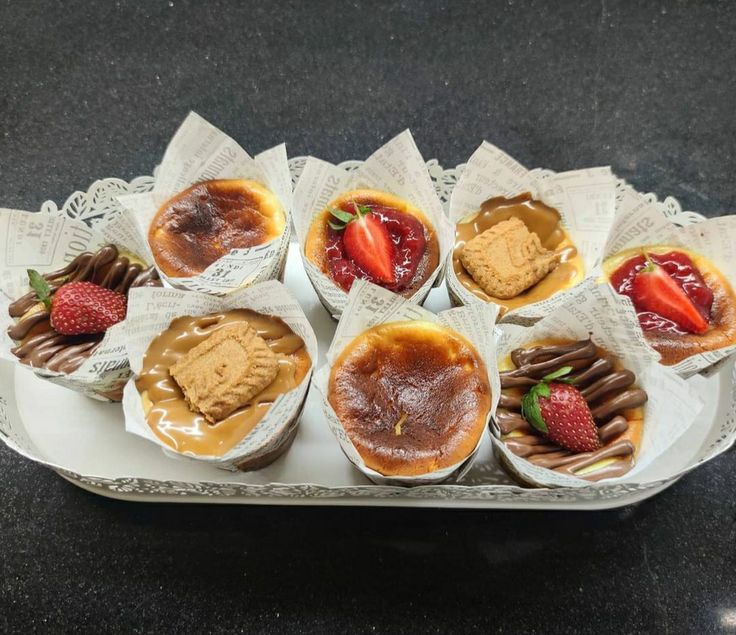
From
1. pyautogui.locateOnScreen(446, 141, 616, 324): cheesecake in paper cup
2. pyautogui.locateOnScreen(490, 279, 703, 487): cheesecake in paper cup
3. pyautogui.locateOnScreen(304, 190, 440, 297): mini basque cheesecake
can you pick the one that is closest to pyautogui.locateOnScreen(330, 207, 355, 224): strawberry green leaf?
pyautogui.locateOnScreen(304, 190, 440, 297): mini basque cheesecake

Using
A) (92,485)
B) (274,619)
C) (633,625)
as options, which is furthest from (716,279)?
(92,485)

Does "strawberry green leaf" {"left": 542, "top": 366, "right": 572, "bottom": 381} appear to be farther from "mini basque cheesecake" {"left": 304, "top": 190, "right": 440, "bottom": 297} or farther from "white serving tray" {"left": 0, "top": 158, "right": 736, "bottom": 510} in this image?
"mini basque cheesecake" {"left": 304, "top": 190, "right": 440, "bottom": 297}

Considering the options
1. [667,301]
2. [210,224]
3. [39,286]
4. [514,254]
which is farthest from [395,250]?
[39,286]

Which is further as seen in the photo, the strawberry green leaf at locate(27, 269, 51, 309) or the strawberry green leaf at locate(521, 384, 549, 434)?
the strawberry green leaf at locate(27, 269, 51, 309)

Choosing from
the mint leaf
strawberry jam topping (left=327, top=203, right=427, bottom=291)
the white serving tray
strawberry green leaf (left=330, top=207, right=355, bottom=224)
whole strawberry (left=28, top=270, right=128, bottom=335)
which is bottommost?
the white serving tray

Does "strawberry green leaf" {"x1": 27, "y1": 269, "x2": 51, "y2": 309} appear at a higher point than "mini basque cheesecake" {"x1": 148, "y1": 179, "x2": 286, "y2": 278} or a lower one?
lower

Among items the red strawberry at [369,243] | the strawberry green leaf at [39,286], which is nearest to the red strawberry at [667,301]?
the red strawberry at [369,243]

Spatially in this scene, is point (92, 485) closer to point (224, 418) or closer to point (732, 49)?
point (224, 418)
